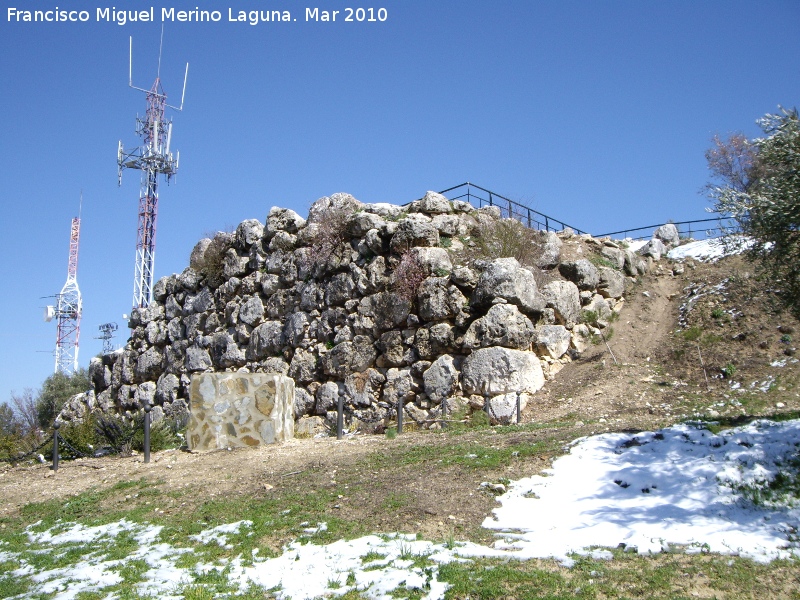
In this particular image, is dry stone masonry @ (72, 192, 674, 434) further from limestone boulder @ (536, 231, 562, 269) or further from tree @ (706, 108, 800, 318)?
tree @ (706, 108, 800, 318)

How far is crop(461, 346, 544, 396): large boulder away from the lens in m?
14.0

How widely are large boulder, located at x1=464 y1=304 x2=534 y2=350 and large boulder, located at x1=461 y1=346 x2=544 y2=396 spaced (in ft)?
0.52

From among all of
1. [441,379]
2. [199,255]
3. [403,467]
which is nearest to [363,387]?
[441,379]

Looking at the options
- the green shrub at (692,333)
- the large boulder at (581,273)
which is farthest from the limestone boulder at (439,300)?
the green shrub at (692,333)

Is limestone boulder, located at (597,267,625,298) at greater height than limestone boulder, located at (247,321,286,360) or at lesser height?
greater

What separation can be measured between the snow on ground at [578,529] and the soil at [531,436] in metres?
0.50

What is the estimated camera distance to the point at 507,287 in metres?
14.6

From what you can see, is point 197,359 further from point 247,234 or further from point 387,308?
point 387,308

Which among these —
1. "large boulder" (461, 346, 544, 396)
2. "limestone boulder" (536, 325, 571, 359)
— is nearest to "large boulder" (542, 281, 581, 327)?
"limestone boulder" (536, 325, 571, 359)

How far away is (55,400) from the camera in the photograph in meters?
30.9

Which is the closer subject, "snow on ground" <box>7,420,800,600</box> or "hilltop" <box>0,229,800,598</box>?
"hilltop" <box>0,229,800,598</box>

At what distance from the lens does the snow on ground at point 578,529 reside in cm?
636

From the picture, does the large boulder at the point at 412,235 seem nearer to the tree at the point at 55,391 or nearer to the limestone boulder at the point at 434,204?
the limestone boulder at the point at 434,204

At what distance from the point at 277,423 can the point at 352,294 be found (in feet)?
15.2
